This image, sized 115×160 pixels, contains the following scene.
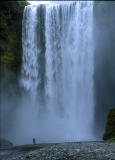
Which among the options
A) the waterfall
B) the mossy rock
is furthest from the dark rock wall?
the mossy rock

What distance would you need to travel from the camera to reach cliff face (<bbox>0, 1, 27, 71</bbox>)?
82.6 ft

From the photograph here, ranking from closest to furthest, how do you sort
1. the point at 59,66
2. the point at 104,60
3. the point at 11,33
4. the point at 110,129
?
the point at 110,129 → the point at 104,60 → the point at 59,66 → the point at 11,33

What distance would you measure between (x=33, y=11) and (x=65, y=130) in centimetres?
1472

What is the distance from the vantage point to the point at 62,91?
991 inches

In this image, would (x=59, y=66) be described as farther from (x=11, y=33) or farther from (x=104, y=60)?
(x=11, y=33)

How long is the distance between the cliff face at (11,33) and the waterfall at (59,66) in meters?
0.77

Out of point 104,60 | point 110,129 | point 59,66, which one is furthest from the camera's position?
point 59,66

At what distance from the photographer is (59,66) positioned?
25891 mm

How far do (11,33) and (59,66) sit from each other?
694cm

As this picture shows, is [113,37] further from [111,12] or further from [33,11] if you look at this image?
[33,11]

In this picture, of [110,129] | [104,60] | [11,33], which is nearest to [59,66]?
[104,60]

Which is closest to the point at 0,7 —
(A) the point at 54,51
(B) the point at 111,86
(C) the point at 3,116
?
(A) the point at 54,51

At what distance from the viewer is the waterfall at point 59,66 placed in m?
24.1

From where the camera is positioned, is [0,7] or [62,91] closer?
[62,91]
